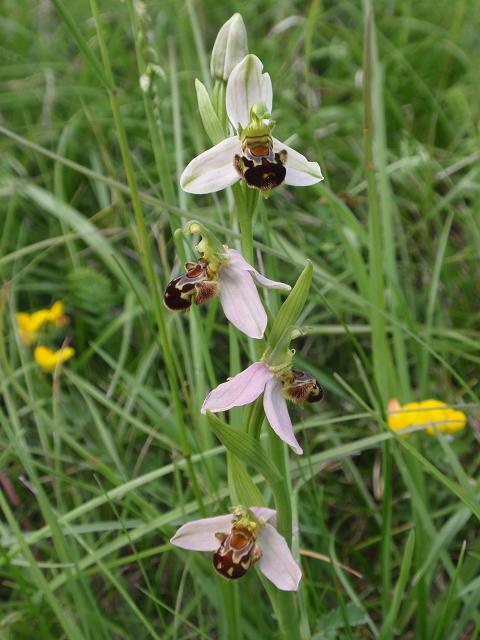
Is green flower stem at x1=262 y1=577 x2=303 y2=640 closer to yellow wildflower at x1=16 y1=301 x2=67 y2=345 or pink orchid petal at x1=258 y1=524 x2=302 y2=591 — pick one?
pink orchid petal at x1=258 y1=524 x2=302 y2=591

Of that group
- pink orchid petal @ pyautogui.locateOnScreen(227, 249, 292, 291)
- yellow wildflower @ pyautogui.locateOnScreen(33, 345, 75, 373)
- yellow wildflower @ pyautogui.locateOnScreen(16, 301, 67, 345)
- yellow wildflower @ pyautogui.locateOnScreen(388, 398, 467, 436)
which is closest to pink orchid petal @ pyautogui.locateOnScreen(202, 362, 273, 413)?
pink orchid petal @ pyautogui.locateOnScreen(227, 249, 292, 291)

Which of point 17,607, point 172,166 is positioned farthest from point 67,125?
point 17,607

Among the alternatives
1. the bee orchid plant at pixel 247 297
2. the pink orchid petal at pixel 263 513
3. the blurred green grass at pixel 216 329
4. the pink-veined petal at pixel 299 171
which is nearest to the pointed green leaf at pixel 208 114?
the bee orchid plant at pixel 247 297

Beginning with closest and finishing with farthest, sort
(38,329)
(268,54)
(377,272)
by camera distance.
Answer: (377,272)
(38,329)
(268,54)

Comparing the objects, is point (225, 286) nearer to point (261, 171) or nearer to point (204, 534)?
point (261, 171)

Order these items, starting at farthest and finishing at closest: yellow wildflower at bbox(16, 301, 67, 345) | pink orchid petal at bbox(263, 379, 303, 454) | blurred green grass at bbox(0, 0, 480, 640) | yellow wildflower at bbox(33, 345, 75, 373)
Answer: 1. yellow wildflower at bbox(16, 301, 67, 345)
2. yellow wildflower at bbox(33, 345, 75, 373)
3. blurred green grass at bbox(0, 0, 480, 640)
4. pink orchid petal at bbox(263, 379, 303, 454)

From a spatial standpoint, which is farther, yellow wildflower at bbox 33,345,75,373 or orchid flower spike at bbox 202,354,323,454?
yellow wildflower at bbox 33,345,75,373

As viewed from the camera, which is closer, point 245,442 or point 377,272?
point 245,442

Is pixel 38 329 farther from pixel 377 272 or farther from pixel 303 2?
pixel 303 2
